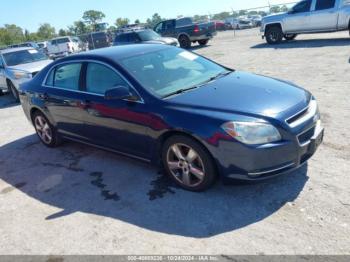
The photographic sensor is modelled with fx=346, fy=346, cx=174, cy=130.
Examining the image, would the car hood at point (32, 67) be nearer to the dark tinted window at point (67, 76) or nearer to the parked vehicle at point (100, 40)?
the dark tinted window at point (67, 76)

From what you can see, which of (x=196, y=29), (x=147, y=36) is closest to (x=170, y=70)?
(x=147, y=36)

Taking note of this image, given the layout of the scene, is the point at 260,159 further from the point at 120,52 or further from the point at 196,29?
the point at 196,29

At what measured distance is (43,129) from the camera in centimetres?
613

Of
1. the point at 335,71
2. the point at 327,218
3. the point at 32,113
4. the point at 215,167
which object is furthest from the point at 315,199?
the point at 335,71

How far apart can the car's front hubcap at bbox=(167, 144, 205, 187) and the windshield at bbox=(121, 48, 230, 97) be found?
69 cm

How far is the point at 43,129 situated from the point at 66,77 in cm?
134

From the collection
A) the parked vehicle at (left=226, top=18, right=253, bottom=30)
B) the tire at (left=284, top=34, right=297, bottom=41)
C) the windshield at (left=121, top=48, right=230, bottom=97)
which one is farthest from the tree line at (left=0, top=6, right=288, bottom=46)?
the windshield at (left=121, top=48, right=230, bottom=97)

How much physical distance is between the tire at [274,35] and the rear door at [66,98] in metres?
13.4

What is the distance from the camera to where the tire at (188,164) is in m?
3.67

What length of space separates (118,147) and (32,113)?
2562mm

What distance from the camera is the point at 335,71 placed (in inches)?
351

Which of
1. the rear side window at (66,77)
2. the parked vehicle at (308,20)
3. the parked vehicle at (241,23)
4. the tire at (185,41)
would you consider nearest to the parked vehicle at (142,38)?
the tire at (185,41)

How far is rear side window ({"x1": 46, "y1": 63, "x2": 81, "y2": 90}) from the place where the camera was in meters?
A: 5.04

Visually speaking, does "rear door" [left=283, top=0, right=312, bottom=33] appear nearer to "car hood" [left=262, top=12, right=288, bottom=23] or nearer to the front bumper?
"car hood" [left=262, top=12, right=288, bottom=23]
